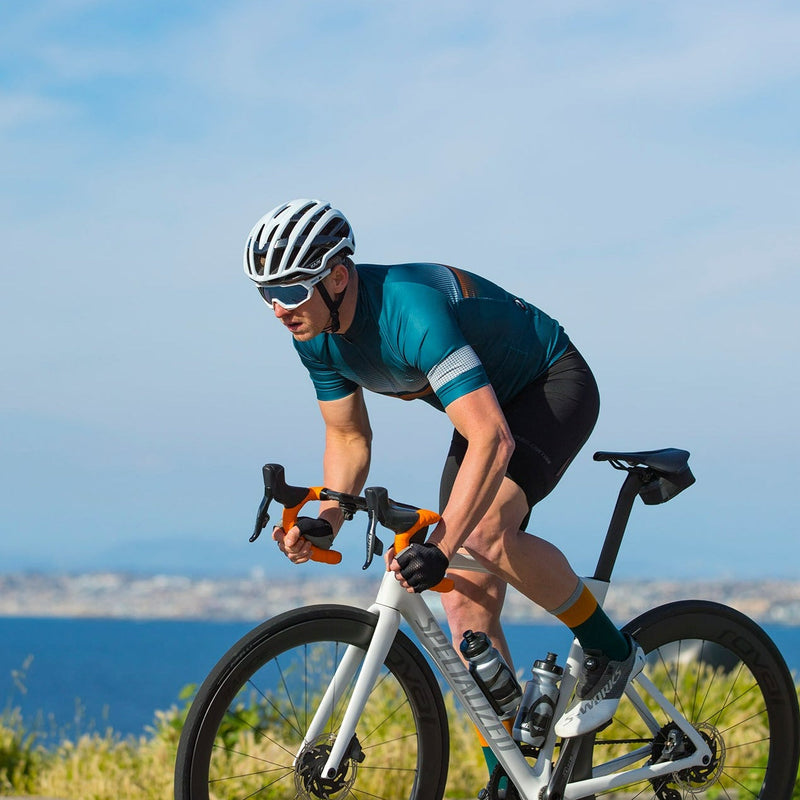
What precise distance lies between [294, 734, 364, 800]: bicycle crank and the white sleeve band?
1098 mm

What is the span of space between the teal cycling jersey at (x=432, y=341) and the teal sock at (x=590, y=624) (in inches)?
26.9

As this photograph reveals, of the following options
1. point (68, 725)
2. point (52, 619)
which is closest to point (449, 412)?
point (68, 725)

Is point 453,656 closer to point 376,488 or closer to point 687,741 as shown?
point 376,488

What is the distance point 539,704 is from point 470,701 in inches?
10.0

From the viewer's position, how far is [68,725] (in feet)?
24.5

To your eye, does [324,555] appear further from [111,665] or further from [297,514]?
[111,665]

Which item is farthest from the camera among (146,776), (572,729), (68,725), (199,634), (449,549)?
(199,634)

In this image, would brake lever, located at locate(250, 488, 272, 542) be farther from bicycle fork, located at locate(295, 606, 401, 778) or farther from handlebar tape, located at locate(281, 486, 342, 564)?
bicycle fork, located at locate(295, 606, 401, 778)

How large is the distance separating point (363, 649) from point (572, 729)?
2.47 ft

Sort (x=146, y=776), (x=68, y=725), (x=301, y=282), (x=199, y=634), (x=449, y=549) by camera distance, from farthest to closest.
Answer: (x=199, y=634) < (x=68, y=725) < (x=146, y=776) < (x=301, y=282) < (x=449, y=549)

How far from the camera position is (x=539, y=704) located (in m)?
3.89

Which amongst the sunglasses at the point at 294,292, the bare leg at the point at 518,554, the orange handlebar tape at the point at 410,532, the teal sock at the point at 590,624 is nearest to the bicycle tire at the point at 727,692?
the teal sock at the point at 590,624

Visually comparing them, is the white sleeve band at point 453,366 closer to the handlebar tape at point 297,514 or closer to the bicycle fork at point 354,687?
the handlebar tape at point 297,514

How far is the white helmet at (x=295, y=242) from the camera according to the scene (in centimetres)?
361
